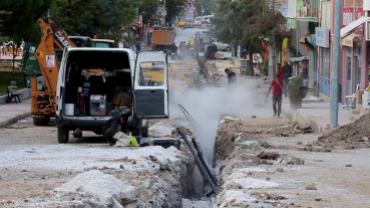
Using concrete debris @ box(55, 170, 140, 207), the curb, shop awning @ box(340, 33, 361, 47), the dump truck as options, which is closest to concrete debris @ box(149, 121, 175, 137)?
the curb

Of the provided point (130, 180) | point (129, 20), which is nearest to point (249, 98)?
point (129, 20)

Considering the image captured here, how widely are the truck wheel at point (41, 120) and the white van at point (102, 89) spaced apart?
307 centimetres

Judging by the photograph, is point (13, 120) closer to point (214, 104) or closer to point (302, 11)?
point (214, 104)

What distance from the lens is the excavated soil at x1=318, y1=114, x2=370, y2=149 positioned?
45.3 feet

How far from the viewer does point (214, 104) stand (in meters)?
27.6

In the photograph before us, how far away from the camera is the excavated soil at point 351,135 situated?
13820mm

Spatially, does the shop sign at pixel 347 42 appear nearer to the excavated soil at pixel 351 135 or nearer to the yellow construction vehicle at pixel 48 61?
the excavated soil at pixel 351 135

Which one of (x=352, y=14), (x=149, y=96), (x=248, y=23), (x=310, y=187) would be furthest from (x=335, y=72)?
(x=248, y=23)

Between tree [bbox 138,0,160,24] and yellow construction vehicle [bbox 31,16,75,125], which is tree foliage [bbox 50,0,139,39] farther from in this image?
yellow construction vehicle [bbox 31,16,75,125]

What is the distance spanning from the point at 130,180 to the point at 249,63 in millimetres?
32613

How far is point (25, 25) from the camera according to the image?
26359mm

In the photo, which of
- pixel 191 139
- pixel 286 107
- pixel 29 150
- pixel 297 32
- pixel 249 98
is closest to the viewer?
pixel 29 150

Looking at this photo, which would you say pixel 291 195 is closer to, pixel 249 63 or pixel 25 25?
pixel 25 25

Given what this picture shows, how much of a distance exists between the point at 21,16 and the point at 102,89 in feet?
37.4
